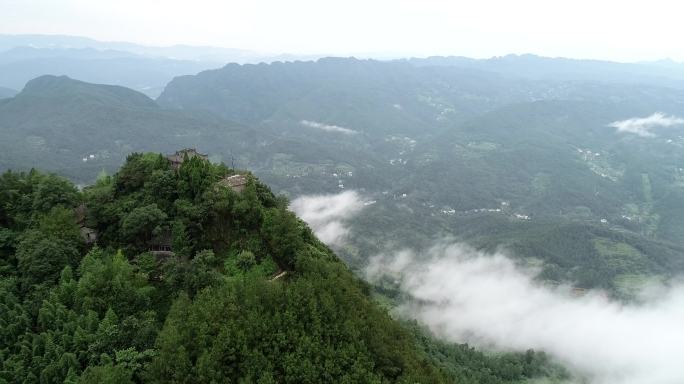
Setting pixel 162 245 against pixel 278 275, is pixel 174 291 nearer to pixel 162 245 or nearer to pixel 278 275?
pixel 162 245

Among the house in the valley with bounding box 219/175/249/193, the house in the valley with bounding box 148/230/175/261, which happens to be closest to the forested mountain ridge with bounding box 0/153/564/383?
the house in the valley with bounding box 148/230/175/261

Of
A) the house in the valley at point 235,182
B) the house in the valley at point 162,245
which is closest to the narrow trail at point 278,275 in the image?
the house in the valley at point 162,245

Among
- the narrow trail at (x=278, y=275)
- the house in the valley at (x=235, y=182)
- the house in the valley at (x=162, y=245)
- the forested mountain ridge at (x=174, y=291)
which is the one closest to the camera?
the forested mountain ridge at (x=174, y=291)

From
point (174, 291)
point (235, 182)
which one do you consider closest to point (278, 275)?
point (174, 291)

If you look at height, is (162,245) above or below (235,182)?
below

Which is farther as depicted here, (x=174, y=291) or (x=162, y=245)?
(x=162, y=245)

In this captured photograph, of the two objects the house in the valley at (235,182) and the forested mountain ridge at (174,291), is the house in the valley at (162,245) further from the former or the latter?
the house in the valley at (235,182)

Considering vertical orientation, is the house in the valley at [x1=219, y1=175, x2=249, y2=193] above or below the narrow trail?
above

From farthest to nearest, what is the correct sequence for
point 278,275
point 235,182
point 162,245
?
point 235,182 < point 162,245 < point 278,275

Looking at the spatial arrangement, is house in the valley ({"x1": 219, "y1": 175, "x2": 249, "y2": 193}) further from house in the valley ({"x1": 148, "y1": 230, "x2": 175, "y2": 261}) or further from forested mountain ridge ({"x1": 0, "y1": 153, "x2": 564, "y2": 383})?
house in the valley ({"x1": 148, "y1": 230, "x2": 175, "y2": 261})
